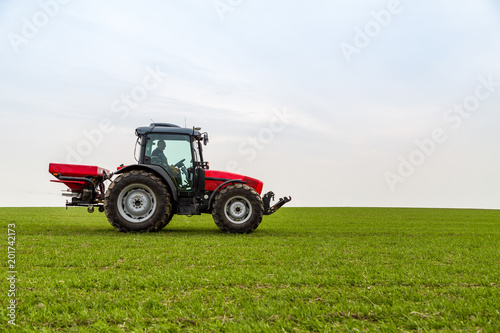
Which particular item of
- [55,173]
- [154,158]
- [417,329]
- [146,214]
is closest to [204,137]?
[154,158]

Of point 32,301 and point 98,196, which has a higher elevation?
point 98,196

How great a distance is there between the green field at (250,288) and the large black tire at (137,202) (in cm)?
182

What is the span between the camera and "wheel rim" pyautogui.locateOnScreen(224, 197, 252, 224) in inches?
348

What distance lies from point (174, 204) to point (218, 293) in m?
5.54

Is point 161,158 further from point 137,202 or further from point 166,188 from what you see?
point 137,202

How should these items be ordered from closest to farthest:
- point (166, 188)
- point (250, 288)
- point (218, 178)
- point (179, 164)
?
point (250, 288) → point (166, 188) → point (179, 164) → point (218, 178)

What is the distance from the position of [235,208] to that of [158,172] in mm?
1872

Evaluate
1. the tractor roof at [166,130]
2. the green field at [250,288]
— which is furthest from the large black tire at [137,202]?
the green field at [250,288]

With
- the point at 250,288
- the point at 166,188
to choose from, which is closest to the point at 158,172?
the point at 166,188

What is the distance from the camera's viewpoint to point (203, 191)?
9242 millimetres

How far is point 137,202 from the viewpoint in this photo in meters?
8.78

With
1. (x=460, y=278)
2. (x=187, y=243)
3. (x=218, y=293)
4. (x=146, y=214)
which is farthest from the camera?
(x=146, y=214)

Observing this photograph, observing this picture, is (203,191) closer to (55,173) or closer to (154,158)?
(154,158)

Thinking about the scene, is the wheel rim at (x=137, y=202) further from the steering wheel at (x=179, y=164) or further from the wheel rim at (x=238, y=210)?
the wheel rim at (x=238, y=210)
